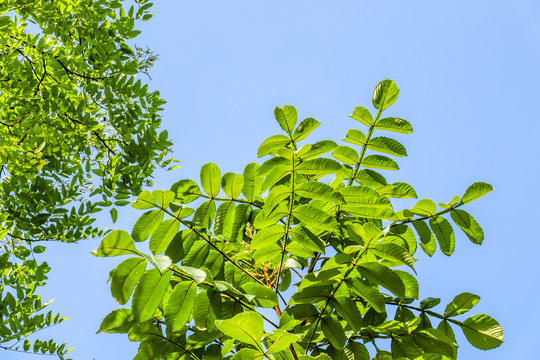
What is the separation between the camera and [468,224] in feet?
5.92

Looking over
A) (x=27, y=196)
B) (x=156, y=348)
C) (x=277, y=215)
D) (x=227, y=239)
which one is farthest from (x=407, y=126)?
(x=27, y=196)

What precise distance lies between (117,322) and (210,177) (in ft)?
2.25

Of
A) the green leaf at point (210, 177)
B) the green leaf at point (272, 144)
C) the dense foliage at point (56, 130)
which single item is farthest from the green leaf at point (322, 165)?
the dense foliage at point (56, 130)

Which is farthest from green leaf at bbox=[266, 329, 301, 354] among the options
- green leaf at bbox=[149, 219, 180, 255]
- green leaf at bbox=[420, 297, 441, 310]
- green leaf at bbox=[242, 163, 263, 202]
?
green leaf at bbox=[420, 297, 441, 310]

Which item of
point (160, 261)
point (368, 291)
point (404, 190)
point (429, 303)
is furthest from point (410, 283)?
point (160, 261)

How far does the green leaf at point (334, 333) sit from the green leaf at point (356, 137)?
79 centimetres

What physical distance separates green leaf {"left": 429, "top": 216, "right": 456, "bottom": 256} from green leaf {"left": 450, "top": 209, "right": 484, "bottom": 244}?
0.14 feet

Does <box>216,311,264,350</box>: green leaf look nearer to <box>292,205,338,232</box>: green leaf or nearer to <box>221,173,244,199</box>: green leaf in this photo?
<box>292,205,338,232</box>: green leaf

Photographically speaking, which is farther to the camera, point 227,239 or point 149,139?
point 149,139

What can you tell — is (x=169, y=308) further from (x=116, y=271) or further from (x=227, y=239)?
(x=227, y=239)

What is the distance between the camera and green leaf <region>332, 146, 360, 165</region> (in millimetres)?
1851

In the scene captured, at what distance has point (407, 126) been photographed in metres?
1.87

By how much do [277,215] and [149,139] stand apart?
3.69 metres

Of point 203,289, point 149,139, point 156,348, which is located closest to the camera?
point 203,289
